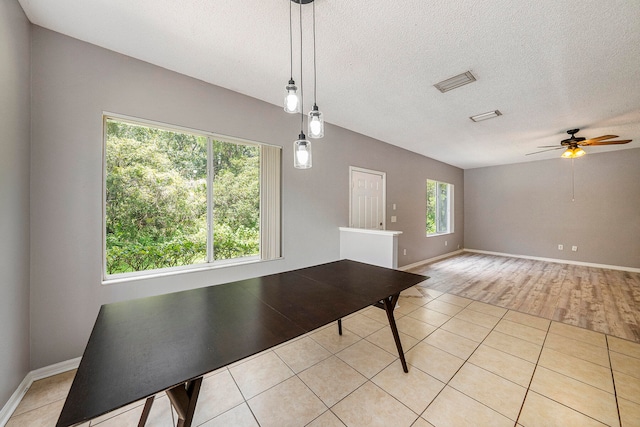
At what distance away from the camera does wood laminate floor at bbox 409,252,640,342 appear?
2.79m

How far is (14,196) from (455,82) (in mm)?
3777

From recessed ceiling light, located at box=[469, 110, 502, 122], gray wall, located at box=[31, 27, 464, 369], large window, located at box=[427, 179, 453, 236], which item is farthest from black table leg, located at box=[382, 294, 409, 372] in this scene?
large window, located at box=[427, 179, 453, 236]

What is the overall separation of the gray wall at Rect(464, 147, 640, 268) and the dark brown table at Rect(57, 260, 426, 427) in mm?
6440

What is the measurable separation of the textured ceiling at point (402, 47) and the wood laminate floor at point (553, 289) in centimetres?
259

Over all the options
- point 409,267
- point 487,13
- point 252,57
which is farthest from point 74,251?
point 409,267

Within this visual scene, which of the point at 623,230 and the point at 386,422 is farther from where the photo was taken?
the point at 623,230

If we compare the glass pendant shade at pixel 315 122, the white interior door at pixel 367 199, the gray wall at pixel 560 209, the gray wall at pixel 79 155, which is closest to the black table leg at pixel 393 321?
the glass pendant shade at pixel 315 122

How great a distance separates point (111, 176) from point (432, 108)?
366 centimetres

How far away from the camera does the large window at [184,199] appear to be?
215cm

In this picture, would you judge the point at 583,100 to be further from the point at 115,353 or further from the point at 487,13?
the point at 115,353

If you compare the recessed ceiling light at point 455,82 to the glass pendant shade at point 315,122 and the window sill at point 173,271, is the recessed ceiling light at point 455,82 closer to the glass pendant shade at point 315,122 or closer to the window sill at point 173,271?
the glass pendant shade at point 315,122

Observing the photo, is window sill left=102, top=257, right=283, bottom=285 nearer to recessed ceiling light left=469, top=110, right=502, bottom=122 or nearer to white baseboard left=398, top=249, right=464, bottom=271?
white baseboard left=398, top=249, right=464, bottom=271

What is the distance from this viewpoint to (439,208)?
21.4 ft

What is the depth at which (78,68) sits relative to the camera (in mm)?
1894
